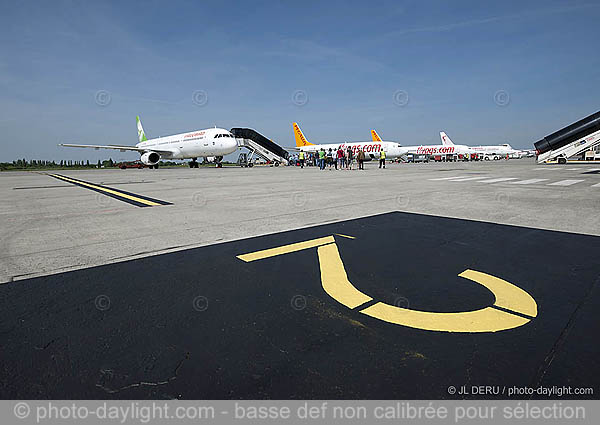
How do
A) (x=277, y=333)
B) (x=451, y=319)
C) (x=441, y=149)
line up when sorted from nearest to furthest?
(x=277, y=333) < (x=451, y=319) < (x=441, y=149)

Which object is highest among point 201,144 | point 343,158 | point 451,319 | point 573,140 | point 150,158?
point 201,144

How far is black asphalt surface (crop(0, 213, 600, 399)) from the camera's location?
5.62 ft

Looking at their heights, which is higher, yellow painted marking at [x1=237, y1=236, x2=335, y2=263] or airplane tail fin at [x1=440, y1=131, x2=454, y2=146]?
airplane tail fin at [x1=440, y1=131, x2=454, y2=146]

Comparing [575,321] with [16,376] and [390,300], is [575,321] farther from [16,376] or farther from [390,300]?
[16,376]

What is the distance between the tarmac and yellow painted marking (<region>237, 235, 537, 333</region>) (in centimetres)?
1

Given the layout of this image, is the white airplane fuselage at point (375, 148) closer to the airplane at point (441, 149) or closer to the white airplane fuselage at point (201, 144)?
the airplane at point (441, 149)

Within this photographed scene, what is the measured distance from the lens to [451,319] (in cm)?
237

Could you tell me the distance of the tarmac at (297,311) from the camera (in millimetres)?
1744

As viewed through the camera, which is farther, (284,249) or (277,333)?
(284,249)

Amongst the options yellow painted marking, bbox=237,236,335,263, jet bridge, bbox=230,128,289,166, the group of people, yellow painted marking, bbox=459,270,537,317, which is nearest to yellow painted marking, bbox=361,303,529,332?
yellow painted marking, bbox=459,270,537,317

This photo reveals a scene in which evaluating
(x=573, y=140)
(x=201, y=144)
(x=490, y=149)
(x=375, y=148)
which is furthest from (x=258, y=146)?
(x=490, y=149)

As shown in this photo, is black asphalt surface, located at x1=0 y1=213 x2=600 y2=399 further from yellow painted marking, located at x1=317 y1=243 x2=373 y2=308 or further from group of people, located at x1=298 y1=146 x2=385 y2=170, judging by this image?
group of people, located at x1=298 y1=146 x2=385 y2=170

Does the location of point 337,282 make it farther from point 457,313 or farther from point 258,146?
point 258,146

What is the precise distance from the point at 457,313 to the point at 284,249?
2.15 metres
